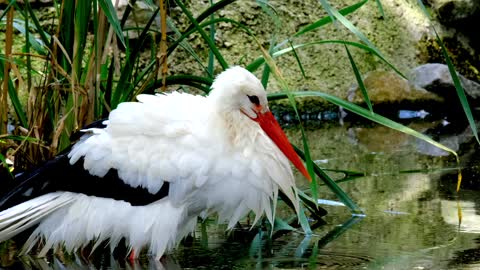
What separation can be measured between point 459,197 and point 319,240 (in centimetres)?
131

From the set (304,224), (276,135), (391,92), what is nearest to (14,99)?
(276,135)

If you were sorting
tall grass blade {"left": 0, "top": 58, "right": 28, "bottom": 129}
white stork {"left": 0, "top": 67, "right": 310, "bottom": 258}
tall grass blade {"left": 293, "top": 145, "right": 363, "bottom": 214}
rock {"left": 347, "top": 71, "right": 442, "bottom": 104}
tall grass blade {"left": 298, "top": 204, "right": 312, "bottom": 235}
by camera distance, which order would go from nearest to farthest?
white stork {"left": 0, "top": 67, "right": 310, "bottom": 258} → tall grass blade {"left": 298, "top": 204, "right": 312, "bottom": 235} → tall grass blade {"left": 293, "top": 145, "right": 363, "bottom": 214} → tall grass blade {"left": 0, "top": 58, "right": 28, "bottom": 129} → rock {"left": 347, "top": 71, "right": 442, "bottom": 104}

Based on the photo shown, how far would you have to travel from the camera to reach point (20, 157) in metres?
5.31

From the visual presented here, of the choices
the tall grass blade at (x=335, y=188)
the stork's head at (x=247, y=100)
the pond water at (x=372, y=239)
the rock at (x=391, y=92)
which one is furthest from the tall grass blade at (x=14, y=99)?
the rock at (x=391, y=92)

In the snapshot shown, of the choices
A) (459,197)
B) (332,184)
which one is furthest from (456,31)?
(332,184)

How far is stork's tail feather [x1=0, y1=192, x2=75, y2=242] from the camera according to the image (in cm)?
465

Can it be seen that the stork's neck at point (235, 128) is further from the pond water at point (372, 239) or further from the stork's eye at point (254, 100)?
the pond water at point (372, 239)

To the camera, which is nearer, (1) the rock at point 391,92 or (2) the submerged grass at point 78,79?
(2) the submerged grass at point 78,79

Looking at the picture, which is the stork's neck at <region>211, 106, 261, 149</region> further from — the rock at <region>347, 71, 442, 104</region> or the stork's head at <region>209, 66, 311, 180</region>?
the rock at <region>347, 71, 442, 104</region>

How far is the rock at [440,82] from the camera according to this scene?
10445 millimetres

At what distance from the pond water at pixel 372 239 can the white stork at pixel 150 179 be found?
0.15 meters

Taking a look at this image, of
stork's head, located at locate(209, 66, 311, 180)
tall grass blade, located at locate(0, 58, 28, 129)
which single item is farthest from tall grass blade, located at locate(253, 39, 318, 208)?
tall grass blade, located at locate(0, 58, 28, 129)

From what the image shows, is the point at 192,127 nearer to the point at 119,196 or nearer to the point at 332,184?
the point at 119,196

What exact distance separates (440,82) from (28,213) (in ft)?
22.0
